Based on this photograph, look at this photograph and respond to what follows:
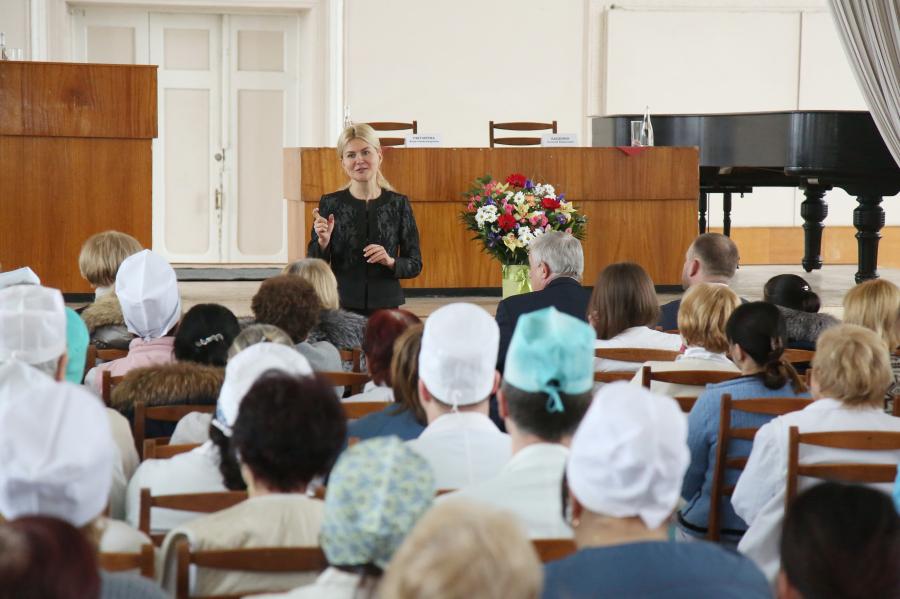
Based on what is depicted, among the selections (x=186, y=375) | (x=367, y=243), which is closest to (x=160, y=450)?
(x=186, y=375)

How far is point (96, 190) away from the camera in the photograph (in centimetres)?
702

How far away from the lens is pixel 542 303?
4293 millimetres

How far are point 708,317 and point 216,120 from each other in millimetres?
9290

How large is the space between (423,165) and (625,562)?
6558 mm

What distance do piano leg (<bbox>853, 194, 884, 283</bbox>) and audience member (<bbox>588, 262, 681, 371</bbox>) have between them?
16.7 ft

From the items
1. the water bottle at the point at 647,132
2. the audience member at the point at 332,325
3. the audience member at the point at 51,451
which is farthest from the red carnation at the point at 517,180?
the audience member at the point at 51,451

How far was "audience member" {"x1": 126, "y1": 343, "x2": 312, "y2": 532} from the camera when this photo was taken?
2441mm

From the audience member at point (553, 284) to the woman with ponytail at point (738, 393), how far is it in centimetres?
110

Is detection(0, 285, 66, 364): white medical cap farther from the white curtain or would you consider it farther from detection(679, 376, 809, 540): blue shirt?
the white curtain

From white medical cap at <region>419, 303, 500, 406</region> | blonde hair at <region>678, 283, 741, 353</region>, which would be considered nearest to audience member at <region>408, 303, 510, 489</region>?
white medical cap at <region>419, 303, 500, 406</region>

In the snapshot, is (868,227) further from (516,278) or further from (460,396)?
(460,396)

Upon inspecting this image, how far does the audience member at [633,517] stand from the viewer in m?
1.60

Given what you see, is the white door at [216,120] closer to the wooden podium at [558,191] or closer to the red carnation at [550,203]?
the wooden podium at [558,191]

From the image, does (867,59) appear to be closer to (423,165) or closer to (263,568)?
(423,165)
